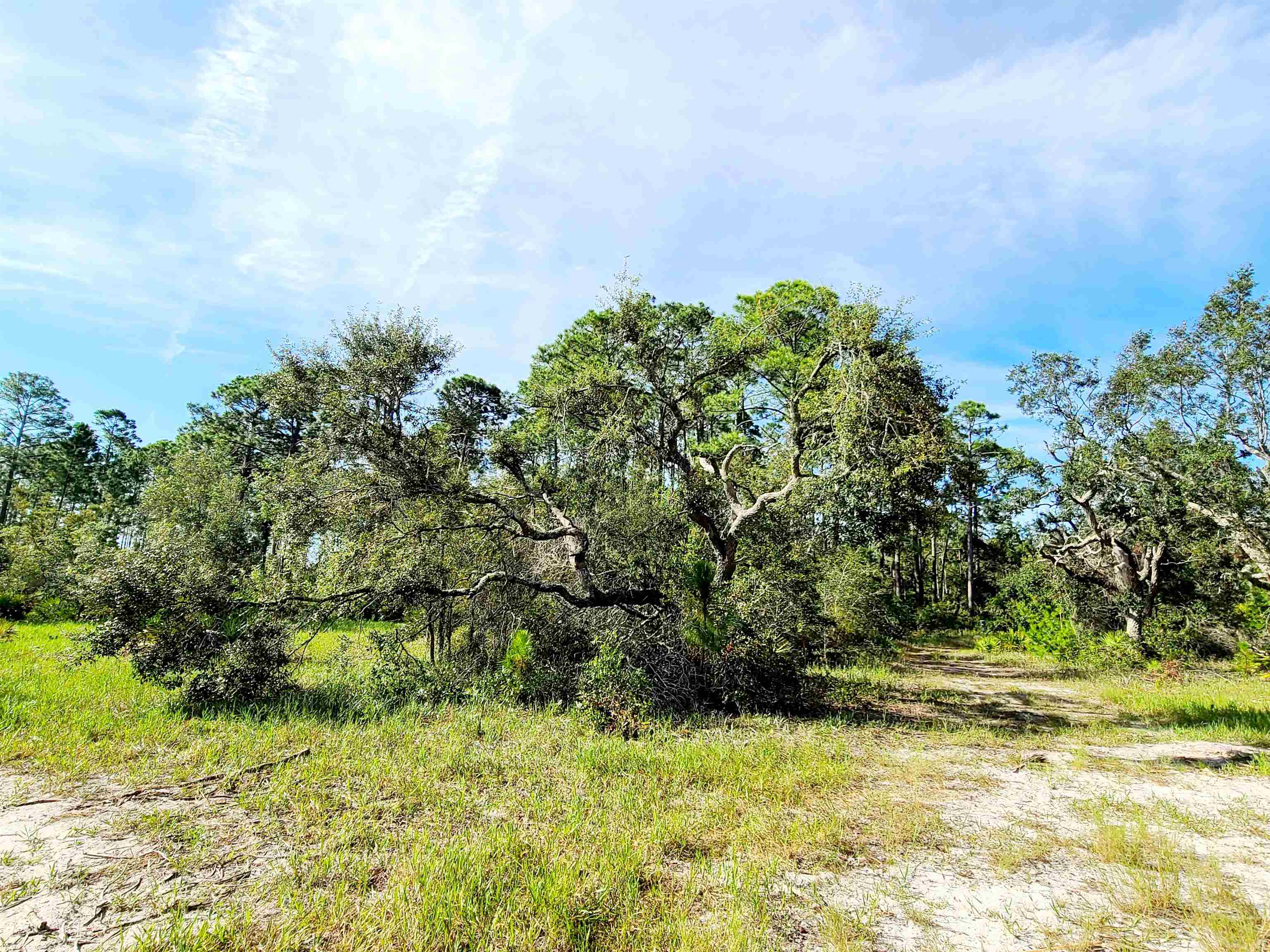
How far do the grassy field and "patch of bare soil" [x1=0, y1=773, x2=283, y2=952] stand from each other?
0.12 m

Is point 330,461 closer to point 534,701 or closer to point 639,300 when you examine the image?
point 534,701

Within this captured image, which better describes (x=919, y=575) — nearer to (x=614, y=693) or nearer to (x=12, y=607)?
(x=614, y=693)

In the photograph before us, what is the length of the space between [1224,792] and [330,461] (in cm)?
1186

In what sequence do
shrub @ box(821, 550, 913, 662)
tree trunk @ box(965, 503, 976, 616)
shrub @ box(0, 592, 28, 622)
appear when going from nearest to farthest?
shrub @ box(821, 550, 913, 662)
shrub @ box(0, 592, 28, 622)
tree trunk @ box(965, 503, 976, 616)

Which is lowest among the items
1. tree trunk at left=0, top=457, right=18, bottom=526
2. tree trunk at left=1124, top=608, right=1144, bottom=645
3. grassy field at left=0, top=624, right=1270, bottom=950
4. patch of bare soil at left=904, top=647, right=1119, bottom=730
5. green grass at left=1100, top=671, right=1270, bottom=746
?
patch of bare soil at left=904, top=647, right=1119, bottom=730

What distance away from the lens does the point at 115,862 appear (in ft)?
12.8

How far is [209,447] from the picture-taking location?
3212cm

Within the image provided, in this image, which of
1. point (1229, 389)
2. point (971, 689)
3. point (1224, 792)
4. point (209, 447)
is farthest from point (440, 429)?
point (209, 447)

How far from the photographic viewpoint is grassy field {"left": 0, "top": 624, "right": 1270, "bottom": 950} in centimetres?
327

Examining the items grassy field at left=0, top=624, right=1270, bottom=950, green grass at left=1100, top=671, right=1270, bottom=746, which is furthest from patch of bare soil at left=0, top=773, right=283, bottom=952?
green grass at left=1100, top=671, right=1270, bottom=746

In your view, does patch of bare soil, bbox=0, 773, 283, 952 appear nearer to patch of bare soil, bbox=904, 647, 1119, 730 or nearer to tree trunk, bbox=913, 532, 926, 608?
patch of bare soil, bbox=904, 647, 1119, 730

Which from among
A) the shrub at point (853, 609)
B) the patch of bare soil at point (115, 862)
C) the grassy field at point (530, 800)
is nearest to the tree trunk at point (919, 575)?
the shrub at point (853, 609)

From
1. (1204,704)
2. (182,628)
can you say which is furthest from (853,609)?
(182,628)

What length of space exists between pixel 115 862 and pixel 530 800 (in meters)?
2.86
